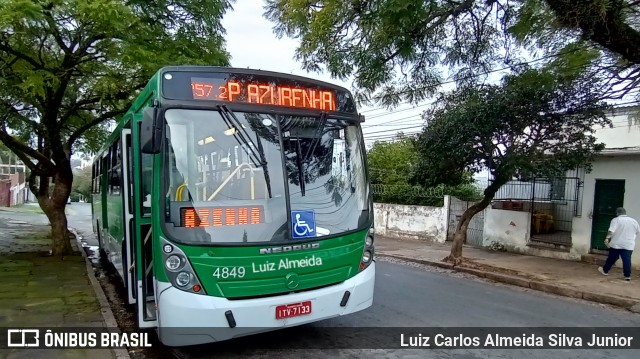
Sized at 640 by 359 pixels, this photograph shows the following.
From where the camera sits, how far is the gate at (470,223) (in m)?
15.4

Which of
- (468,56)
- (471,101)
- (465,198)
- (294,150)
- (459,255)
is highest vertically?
(468,56)

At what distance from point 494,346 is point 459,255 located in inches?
264

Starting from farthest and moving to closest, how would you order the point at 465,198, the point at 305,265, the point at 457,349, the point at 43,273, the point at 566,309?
the point at 465,198 → the point at 43,273 → the point at 566,309 → the point at 457,349 → the point at 305,265

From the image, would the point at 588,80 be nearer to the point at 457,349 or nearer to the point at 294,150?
the point at 457,349

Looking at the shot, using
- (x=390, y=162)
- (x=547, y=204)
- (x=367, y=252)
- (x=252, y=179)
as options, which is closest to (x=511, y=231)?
(x=547, y=204)

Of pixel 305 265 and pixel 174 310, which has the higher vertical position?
pixel 305 265

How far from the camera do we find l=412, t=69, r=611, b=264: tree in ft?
32.0

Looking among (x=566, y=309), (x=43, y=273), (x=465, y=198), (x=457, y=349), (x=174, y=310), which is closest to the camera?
(x=174, y=310)

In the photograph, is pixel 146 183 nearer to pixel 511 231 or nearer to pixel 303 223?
pixel 303 223

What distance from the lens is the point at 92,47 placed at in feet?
27.5

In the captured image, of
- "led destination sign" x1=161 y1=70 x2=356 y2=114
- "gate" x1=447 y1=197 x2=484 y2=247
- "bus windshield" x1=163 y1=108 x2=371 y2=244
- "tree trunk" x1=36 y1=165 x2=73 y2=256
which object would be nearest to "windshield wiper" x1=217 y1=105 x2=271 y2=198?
"bus windshield" x1=163 y1=108 x2=371 y2=244

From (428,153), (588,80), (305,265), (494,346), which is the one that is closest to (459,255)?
(428,153)

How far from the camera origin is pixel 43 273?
29.6 ft

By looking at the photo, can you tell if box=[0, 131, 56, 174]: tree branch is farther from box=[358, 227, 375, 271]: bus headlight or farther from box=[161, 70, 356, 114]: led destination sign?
box=[358, 227, 375, 271]: bus headlight
